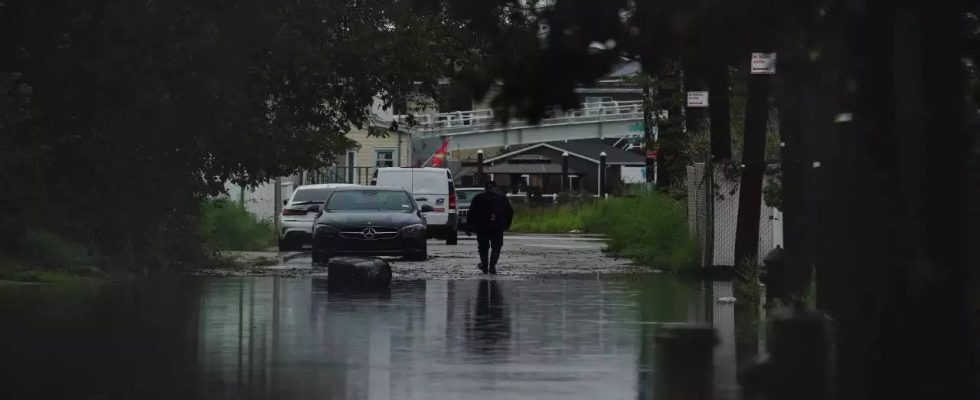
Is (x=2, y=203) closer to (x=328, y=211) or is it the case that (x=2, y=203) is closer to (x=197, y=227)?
(x=197, y=227)

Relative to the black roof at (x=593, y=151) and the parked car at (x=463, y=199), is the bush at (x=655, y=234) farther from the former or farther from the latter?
the black roof at (x=593, y=151)

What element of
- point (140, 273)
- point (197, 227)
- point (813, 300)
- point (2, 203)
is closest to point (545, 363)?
point (813, 300)

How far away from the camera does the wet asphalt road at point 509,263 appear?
28.1m

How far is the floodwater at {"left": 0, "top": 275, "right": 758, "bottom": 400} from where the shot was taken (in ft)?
41.7

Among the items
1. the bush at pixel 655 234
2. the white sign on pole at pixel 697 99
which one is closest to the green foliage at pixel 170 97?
the white sign on pole at pixel 697 99

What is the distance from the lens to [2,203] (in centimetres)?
2258

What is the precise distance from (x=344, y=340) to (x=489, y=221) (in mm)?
11733

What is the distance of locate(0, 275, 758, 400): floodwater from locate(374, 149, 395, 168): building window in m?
61.1

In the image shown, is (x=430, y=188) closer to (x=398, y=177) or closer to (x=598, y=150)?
(x=398, y=177)

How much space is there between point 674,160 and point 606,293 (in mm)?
10332

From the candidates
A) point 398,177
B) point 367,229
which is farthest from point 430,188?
point 367,229

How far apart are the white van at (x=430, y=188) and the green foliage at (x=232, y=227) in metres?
4.42

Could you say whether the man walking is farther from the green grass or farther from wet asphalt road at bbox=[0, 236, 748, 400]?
the green grass

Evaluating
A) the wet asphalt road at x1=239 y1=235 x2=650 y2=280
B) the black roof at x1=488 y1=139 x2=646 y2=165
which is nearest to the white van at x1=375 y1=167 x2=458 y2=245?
the wet asphalt road at x1=239 y1=235 x2=650 y2=280
